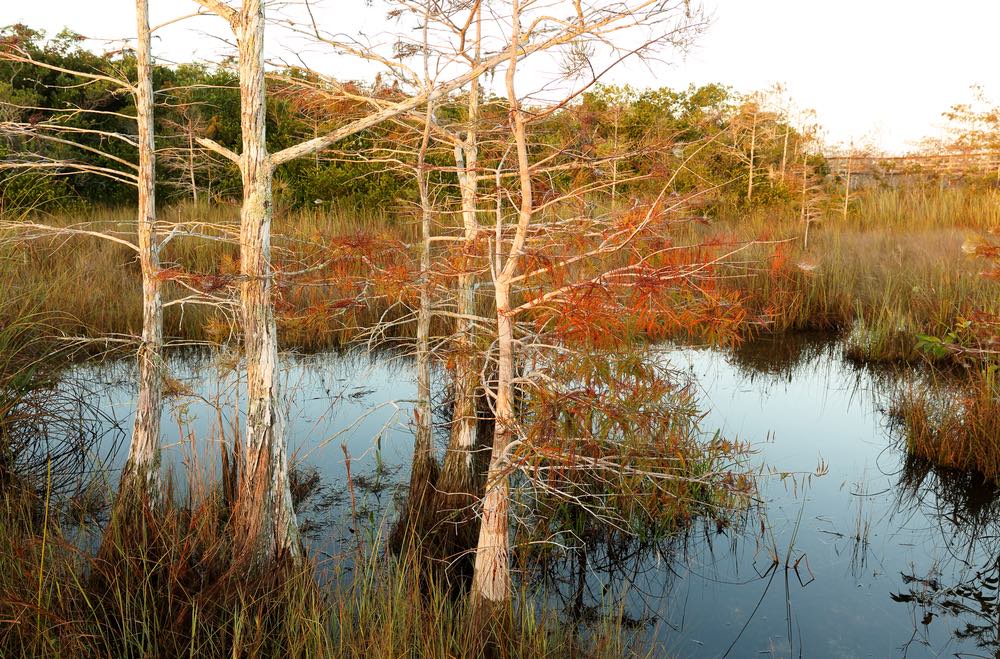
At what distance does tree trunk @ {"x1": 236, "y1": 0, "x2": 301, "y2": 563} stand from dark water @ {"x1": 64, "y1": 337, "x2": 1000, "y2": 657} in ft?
1.70

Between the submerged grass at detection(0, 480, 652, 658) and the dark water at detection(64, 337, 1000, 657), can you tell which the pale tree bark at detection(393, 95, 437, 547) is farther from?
the submerged grass at detection(0, 480, 652, 658)

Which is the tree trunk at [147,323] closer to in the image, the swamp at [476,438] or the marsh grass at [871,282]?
the swamp at [476,438]

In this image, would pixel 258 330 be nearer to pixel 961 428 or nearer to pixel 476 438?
pixel 476 438

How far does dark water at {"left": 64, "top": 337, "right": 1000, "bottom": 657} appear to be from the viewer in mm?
3746

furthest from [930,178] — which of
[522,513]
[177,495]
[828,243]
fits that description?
[177,495]

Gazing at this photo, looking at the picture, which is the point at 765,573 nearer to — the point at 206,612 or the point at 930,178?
the point at 206,612

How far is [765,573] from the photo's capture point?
428 centimetres

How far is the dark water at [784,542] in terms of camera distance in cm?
375

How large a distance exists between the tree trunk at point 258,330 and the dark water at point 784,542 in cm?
52

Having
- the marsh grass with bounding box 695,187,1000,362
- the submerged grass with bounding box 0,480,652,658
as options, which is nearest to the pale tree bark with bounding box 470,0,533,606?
the submerged grass with bounding box 0,480,652,658

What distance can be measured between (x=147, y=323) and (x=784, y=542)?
4.05 m

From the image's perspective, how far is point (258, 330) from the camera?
3330 millimetres

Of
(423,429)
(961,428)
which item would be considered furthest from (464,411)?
(961,428)

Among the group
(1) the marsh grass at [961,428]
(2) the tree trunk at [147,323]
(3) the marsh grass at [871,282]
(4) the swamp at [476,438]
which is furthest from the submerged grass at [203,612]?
(3) the marsh grass at [871,282]
